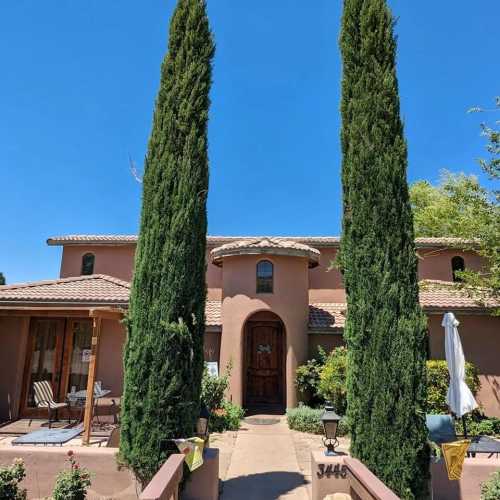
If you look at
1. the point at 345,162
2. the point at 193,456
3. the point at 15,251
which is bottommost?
the point at 193,456

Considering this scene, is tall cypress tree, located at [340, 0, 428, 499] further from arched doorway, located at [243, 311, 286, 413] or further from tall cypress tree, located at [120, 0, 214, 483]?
arched doorway, located at [243, 311, 286, 413]

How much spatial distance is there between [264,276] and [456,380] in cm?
783

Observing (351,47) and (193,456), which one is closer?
(193,456)

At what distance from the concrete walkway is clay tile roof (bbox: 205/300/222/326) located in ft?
14.3

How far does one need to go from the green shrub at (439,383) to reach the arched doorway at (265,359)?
587 centimetres

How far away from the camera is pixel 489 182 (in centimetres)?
1372

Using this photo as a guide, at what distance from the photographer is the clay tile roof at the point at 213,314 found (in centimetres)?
1458

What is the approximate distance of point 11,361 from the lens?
11797 millimetres

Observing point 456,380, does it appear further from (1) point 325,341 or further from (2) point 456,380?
(1) point 325,341

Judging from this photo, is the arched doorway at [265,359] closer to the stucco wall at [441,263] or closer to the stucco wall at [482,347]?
the stucco wall at [482,347]

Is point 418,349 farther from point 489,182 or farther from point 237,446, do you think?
point 489,182

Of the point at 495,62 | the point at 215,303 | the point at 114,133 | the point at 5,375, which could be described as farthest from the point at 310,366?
the point at 495,62

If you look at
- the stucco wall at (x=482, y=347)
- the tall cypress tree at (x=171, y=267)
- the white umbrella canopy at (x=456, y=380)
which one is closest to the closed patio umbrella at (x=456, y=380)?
the white umbrella canopy at (x=456, y=380)

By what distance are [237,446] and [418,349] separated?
19.6ft
